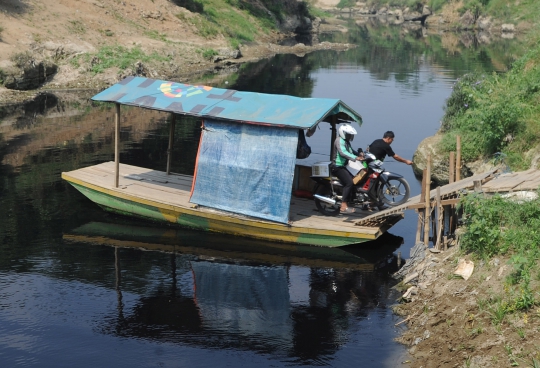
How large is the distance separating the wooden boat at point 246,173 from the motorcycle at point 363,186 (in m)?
0.35

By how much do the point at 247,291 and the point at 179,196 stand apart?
161 inches

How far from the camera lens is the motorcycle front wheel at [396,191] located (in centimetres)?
1608

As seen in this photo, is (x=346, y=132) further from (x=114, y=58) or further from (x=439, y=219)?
(x=114, y=58)

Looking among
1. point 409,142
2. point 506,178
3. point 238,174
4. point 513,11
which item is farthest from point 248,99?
point 513,11

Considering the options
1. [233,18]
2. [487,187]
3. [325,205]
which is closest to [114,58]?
[233,18]

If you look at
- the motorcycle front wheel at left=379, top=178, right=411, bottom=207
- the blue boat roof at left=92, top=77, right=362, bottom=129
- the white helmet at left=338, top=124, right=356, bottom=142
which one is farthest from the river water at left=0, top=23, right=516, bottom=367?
the blue boat roof at left=92, top=77, right=362, bottom=129

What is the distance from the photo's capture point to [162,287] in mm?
14219

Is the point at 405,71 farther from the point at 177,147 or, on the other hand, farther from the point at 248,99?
the point at 248,99

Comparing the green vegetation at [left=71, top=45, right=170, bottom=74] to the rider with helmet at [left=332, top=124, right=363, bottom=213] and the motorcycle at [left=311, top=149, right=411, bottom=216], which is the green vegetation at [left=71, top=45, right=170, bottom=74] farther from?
the rider with helmet at [left=332, top=124, right=363, bottom=213]

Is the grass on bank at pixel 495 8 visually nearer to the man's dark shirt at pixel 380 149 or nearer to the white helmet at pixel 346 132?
the man's dark shirt at pixel 380 149

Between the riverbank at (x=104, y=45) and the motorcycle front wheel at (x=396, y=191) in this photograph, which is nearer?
the motorcycle front wheel at (x=396, y=191)

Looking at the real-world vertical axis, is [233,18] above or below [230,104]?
above

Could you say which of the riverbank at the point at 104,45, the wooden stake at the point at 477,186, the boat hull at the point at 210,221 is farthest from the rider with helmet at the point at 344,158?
the riverbank at the point at 104,45

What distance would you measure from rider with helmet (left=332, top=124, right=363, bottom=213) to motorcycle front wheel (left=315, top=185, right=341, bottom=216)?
31 cm
